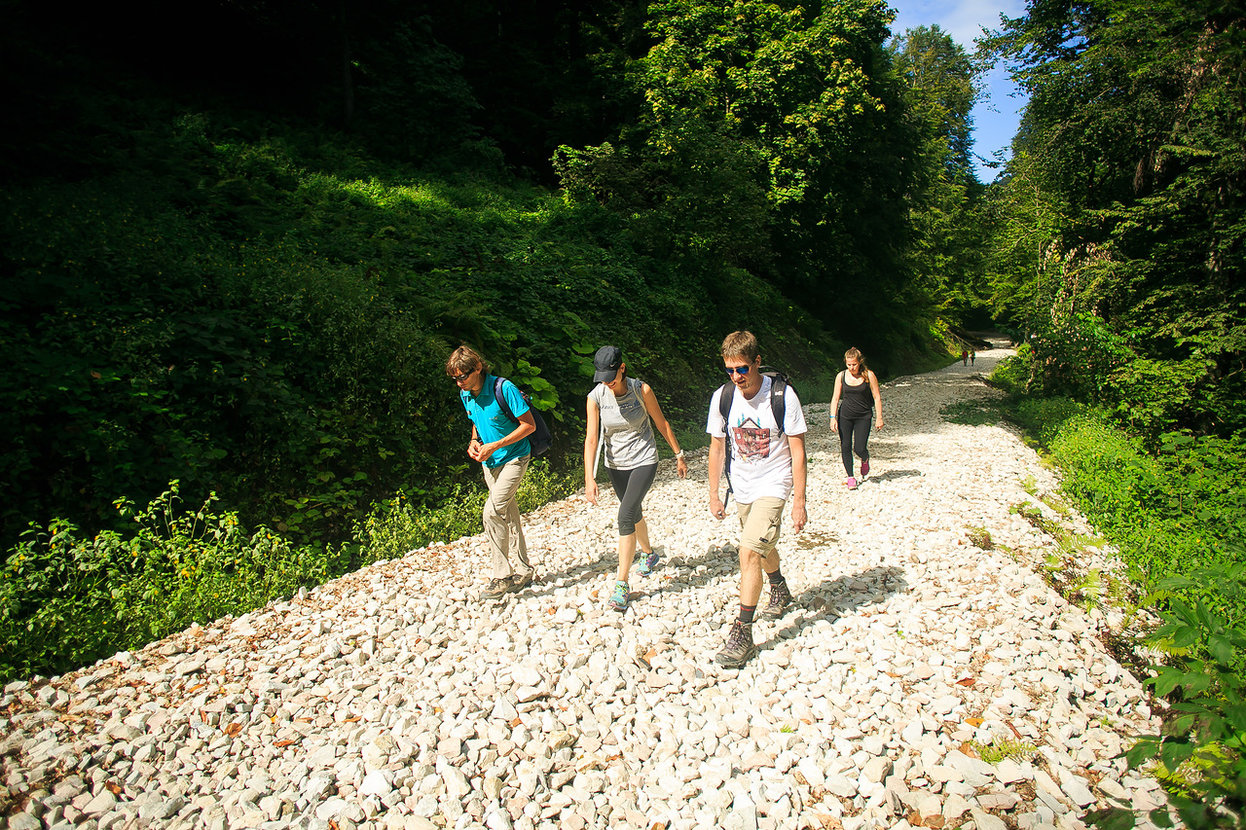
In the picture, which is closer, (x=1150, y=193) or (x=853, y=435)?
(x=853, y=435)

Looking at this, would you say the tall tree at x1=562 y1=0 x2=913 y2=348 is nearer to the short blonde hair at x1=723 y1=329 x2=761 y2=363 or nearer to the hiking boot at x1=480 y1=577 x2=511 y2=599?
the short blonde hair at x1=723 y1=329 x2=761 y2=363

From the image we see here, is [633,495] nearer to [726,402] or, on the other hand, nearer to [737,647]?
[726,402]

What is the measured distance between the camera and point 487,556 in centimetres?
624

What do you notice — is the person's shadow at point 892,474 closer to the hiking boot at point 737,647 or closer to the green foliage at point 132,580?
the hiking boot at point 737,647

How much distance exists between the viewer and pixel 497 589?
525cm

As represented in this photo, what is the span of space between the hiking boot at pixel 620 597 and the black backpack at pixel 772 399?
4.08 ft

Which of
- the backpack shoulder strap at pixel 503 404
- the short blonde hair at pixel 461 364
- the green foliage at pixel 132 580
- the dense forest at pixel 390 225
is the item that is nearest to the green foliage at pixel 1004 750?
the backpack shoulder strap at pixel 503 404

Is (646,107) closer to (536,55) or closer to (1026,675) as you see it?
(536,55)

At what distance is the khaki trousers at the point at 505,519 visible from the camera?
198 inches

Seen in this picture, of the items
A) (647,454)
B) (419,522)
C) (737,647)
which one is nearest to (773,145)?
(419,522)

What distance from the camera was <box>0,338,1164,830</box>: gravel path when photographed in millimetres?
3131

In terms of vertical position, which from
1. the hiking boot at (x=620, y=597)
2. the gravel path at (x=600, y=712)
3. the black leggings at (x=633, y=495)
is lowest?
the gravel path at (x=600, y=712)

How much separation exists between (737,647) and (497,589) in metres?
2.17

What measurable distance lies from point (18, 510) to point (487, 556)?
12.9 ft
